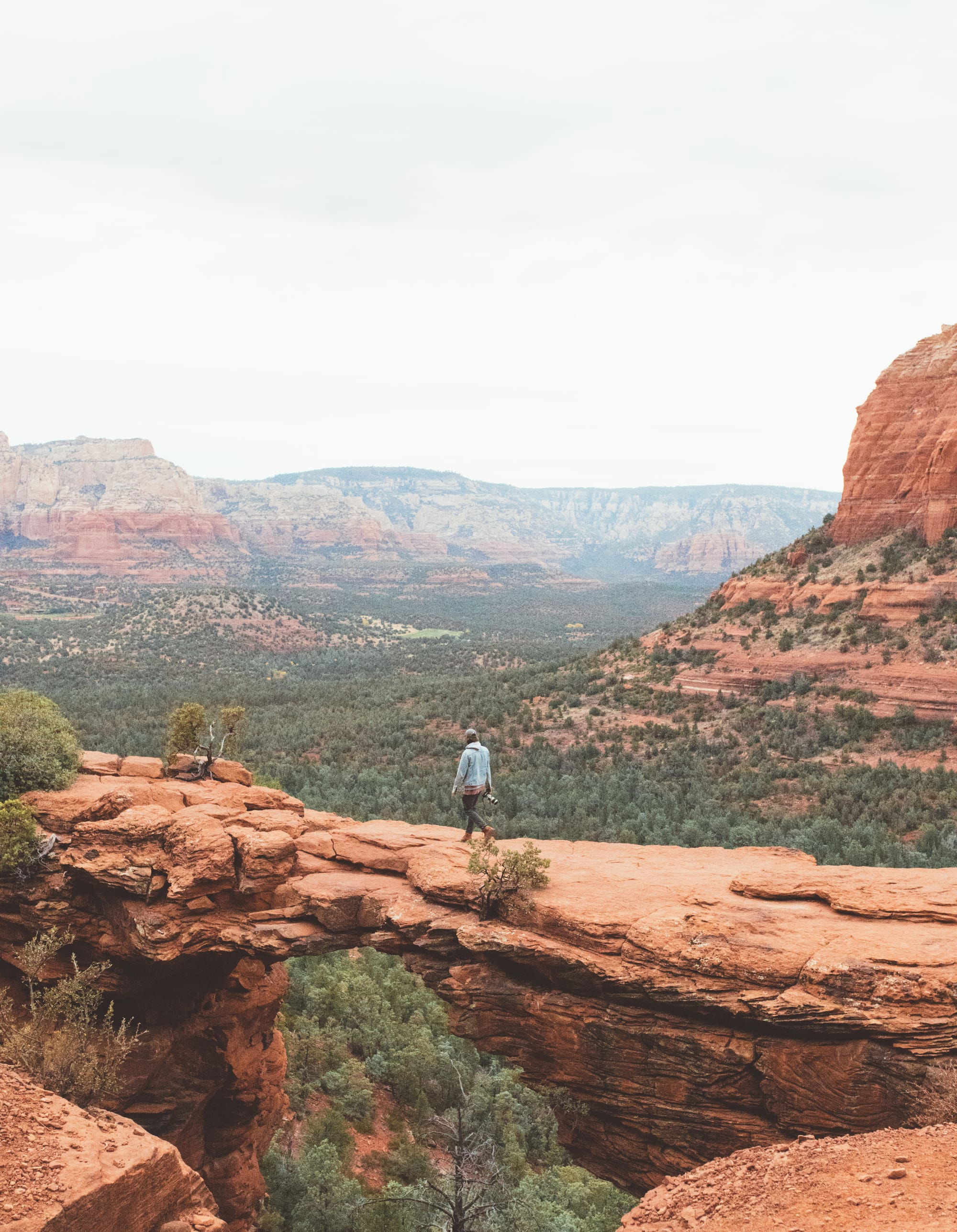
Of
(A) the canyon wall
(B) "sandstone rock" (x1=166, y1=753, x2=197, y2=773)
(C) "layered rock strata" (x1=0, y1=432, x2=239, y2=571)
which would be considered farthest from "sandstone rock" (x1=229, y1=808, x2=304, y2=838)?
(C) "layered rock strata" (x1=0, y1=432, x2=239, y2=571)

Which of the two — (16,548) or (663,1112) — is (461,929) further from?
(16,548)

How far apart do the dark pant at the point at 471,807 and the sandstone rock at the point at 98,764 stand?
23.3 feet

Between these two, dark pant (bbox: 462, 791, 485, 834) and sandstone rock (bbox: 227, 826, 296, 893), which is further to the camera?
dark pant (bbox: 462, 791, 485, 834)

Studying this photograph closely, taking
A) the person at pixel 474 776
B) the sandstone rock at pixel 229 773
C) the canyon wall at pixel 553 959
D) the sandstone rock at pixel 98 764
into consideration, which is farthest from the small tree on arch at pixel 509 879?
the sandstone rock at pixel 98 764

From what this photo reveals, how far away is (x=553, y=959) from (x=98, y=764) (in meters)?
9.75

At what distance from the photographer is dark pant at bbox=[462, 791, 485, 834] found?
12.5m

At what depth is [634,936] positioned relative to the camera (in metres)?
9.72

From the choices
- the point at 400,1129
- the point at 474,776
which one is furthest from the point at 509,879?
the point at 400,1129

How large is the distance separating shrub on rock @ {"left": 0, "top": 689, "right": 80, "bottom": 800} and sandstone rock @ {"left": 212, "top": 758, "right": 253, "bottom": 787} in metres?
2.68

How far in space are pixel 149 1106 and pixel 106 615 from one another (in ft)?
293

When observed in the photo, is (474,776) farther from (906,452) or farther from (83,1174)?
(906,452)

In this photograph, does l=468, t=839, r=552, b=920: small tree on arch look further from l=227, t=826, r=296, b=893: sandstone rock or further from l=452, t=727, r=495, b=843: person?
l=227, t=826, r=296, b=893: sandstone rock

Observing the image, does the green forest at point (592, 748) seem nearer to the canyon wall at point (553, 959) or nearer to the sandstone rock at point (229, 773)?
the sandstone rock at point (229, 773)

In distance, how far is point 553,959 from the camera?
392 inches
